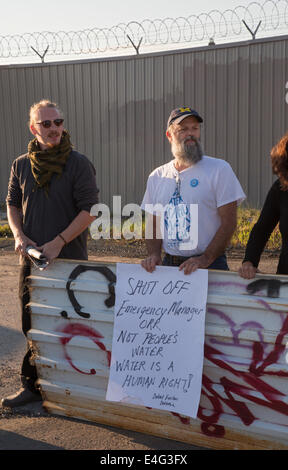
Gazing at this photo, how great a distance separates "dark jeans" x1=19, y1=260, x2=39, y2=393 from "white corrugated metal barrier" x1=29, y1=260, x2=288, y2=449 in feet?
0.30

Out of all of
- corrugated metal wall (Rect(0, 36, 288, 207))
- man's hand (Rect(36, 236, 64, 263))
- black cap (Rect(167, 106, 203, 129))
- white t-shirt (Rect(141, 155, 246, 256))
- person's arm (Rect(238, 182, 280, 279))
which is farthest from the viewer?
corrugated metal wall (Rect(0, 36, 288, 207))

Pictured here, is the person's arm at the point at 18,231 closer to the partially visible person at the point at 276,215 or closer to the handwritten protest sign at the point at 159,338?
the handwritten protest sign at the point at 159,338

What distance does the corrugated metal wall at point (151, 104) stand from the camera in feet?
38.0

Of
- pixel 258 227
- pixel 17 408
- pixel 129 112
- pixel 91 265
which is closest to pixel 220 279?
pixel 258 227

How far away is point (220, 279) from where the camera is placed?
288cm

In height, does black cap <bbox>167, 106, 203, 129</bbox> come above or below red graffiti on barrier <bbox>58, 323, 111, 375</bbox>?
above

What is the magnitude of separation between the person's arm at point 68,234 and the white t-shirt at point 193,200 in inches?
19.3

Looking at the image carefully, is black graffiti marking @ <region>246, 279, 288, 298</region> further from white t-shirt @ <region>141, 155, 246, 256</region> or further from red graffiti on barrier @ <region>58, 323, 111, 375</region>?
red graffiti on barrier @ <region>58, 323, 111, 375</region>

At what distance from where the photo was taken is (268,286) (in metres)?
2.72

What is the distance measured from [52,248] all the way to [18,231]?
377 millimetres

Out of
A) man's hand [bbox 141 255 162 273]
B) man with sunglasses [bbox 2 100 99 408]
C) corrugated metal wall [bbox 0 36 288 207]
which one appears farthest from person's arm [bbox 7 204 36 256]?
corrugated metal wall [bbox 0 36 288 207]

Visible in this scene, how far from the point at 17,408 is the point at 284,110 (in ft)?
30.9

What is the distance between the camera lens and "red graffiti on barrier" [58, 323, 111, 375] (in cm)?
328

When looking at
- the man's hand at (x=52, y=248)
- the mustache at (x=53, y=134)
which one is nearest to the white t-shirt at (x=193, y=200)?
the man's hand at (x=52, y=248)
